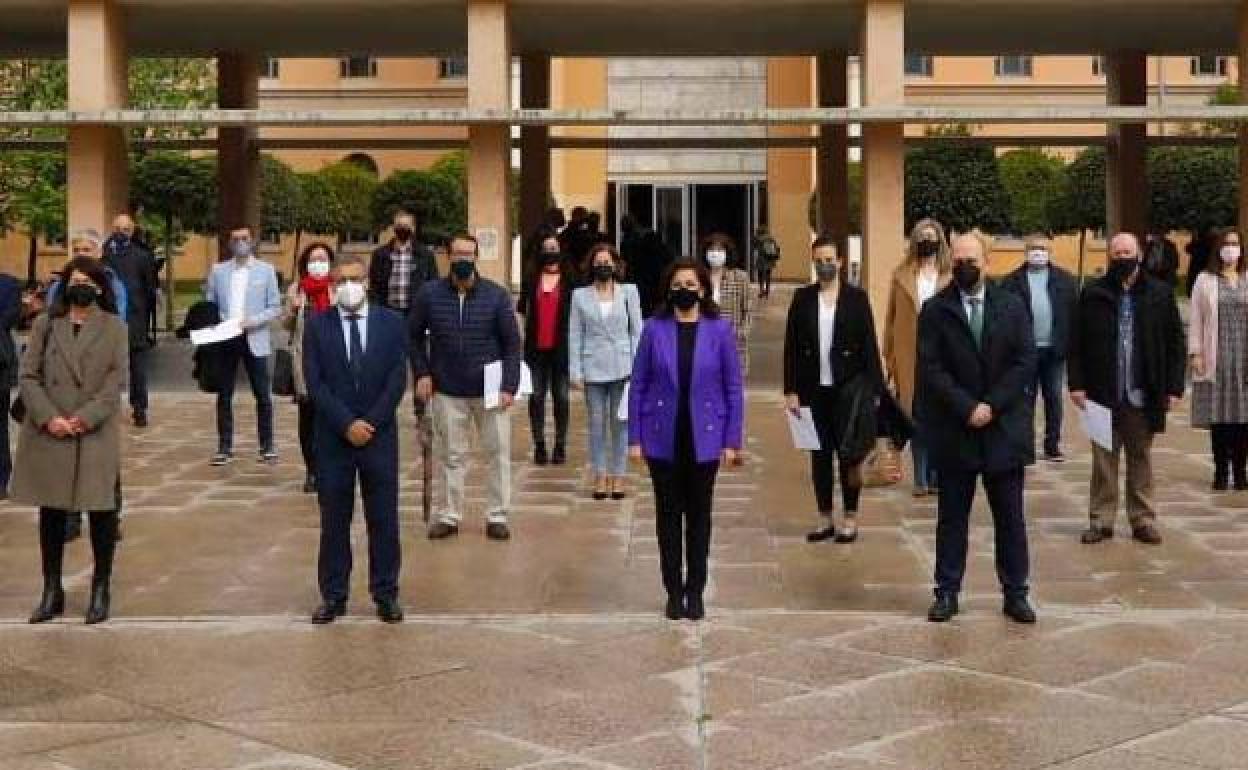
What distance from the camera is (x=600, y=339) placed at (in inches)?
508

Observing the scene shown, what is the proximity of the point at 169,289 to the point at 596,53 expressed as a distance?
943 centimetres

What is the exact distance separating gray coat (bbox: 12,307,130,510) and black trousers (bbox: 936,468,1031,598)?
13.6ft

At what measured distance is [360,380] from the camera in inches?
361

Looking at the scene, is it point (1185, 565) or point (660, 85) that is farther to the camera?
point (660, 85)

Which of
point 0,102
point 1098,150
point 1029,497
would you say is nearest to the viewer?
point 1029,497

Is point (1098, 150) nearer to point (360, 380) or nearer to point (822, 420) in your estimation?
point (822, 420)

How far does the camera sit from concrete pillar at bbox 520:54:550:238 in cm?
2695

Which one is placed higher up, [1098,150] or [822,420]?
[1098,150]

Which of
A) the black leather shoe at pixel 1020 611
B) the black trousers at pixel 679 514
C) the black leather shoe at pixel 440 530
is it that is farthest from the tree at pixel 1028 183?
the black trousers at pixel 679 514

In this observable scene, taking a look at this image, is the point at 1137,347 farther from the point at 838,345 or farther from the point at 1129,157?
the point at 1129,157

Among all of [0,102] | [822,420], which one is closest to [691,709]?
[822,420]

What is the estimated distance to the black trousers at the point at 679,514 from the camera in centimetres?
911

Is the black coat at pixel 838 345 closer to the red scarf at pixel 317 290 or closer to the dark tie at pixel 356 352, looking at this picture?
the dark tie at pixel 356 352

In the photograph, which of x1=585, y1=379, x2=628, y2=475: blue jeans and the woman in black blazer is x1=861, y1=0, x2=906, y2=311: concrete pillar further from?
the woman in black blazer
